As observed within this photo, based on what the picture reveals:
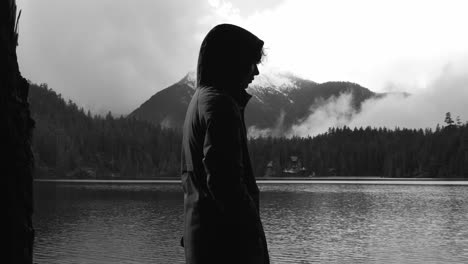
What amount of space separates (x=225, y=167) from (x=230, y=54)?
1171 mm

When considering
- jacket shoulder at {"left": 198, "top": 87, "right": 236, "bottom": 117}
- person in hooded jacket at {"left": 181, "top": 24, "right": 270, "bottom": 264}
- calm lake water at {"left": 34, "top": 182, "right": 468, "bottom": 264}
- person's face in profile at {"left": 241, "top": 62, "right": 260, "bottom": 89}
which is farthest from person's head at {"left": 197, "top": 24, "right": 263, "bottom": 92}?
calm lake water at {"left": 34, "top": 182, "right": 468, "bottom": 264}

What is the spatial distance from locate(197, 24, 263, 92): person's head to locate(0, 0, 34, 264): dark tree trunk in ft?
4.79

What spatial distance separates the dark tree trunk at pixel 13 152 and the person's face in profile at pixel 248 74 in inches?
69.2

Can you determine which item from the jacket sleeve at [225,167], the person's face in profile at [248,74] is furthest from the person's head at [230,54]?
the jacket sleeve at [225,167]

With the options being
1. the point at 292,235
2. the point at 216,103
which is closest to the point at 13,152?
the point at 216,103

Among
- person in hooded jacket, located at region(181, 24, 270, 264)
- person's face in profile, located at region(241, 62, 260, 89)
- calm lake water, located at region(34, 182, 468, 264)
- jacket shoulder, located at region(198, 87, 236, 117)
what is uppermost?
person's face in profile, located at region(241, 62, 260, 89)

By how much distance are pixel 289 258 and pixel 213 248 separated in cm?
3454

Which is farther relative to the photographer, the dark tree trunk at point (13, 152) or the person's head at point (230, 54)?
the person's head at point (230, 54)

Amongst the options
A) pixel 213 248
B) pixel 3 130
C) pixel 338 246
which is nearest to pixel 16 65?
pixel 3 130

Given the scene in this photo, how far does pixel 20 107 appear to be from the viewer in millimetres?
4223

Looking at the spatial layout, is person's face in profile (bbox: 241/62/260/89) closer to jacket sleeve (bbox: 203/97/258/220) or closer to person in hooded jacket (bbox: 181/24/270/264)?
person in hooded jacket (bbox: 181/24/270/264)

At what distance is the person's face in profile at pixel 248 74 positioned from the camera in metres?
4.59

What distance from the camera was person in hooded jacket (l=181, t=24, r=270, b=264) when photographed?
3.90 metres

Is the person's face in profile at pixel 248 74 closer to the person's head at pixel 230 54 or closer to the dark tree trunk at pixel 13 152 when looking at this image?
the person's head at pixel 230 54
